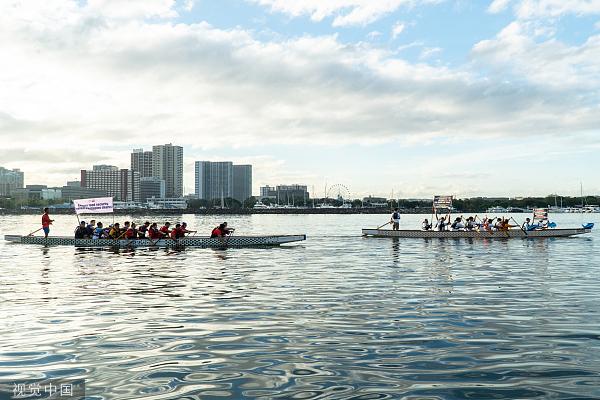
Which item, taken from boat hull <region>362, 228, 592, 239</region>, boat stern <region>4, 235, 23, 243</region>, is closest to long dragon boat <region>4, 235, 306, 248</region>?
boat stern <region>4, 235, 23, 243</region>

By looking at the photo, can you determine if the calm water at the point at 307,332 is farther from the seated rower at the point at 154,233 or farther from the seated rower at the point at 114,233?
the seated rower at the point at 114,233

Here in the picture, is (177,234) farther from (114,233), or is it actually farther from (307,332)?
(307,332)

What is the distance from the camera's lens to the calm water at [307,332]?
924 cm

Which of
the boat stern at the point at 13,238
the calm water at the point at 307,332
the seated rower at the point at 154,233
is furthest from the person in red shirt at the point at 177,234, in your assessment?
the boat stern at the point at 13,238

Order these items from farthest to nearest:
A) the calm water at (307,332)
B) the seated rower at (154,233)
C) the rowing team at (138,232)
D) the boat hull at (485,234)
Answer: the boat hull at (485,234) < the rowing team at (138,232) < the seated rower at (154,233) < the calm water at (307,332)

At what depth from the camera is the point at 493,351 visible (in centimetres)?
1122

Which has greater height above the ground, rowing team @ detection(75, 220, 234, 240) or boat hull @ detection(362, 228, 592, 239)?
rowing team @ detection(75, 220, 234, 240)

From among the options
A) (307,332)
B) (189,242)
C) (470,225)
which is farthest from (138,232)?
(307,332)

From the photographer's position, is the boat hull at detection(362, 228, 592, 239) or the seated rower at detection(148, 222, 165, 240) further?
the boat hull at detection(362, 228, 592, 239)

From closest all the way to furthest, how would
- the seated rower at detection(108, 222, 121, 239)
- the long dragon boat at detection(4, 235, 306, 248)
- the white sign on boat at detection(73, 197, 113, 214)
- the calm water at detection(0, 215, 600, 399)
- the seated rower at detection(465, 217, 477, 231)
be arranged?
the calm water at detection(0, 215, 600, 399) < the long dragon boat at detection(4, 235, 306, 248) < the seated rower at detection(108, 222, 121, 239) < the white sign on boat at detection(73, 197, 113, 214) < the seated rower at detection(465, 217, 477, 231)

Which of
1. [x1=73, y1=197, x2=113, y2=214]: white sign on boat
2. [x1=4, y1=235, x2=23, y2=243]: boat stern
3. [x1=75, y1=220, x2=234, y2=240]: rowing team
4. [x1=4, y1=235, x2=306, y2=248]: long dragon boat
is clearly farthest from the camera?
[x1=4, y1=235, x2=23, y2=243]: boat stern

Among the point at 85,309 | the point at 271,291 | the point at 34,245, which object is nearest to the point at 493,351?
the point at 271,291

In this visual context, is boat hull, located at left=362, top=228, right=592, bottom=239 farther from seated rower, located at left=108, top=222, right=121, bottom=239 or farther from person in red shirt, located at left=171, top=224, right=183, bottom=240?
seated rower, located at left=108, top=222, right=121, bottom=239

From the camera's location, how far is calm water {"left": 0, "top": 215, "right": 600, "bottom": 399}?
9.24 metres
